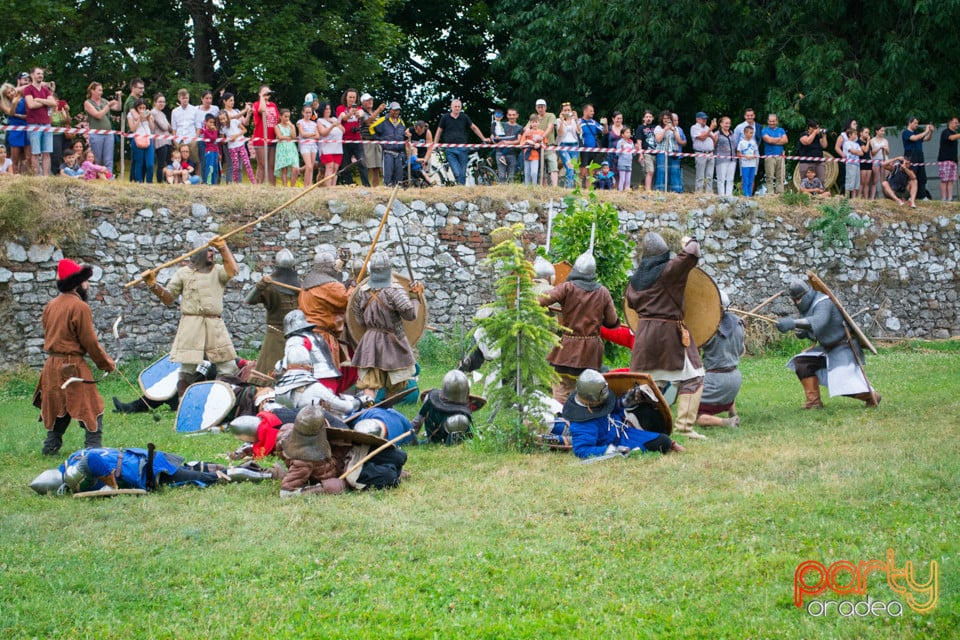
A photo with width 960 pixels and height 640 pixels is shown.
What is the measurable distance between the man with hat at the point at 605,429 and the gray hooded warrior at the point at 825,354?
2331mm

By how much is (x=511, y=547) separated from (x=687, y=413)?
12.2 feet

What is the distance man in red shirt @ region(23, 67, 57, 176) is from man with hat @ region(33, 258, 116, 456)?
6.29m

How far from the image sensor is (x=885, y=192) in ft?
64.6

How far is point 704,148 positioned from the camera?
17.9 meters

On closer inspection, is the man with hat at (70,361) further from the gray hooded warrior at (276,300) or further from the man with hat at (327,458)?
the gray hooded warrior at (276,300)

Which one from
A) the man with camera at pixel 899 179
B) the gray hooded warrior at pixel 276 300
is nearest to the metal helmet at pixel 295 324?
the gray hooded warrior at pixel 276 300

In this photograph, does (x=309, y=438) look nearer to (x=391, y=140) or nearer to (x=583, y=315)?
(x=583, y=315)

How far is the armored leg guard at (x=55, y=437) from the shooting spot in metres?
8.67

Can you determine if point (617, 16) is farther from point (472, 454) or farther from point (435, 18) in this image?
point (472, 454)

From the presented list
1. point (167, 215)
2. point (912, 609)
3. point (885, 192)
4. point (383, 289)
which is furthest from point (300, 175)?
point (912, 609)

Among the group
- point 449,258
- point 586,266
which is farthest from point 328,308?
point 449,258

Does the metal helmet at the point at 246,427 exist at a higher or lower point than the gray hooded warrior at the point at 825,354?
lower

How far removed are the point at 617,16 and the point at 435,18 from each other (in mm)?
4902

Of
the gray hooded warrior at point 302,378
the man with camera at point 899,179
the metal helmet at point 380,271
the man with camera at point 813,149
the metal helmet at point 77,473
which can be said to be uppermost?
the man with camera at point 813,149
